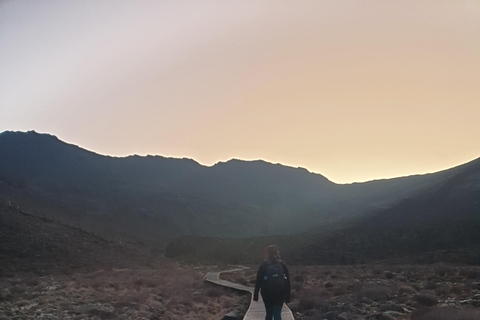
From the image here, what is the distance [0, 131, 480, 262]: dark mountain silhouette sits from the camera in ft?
297

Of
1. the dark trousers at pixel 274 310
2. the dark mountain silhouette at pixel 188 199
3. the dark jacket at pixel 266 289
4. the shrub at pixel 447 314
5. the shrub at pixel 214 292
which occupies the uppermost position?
the dark mountain silhouette at pixel 188 199

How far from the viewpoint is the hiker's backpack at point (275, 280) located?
9719 mm

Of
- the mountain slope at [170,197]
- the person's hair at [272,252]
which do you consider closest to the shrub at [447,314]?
the person's hair at [272,252]

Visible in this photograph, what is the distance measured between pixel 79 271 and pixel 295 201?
494 feet

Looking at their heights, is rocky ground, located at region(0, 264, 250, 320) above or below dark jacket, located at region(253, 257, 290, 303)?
below

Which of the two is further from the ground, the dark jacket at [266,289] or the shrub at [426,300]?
the dark jacket at [266,289]

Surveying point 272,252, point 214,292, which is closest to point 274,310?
point 272,252

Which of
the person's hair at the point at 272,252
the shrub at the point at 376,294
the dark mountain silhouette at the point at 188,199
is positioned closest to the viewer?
the person's hair at the point at 272,252

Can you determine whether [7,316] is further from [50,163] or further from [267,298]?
[50,163]

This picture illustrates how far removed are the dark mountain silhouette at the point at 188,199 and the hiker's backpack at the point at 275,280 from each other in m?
72.3

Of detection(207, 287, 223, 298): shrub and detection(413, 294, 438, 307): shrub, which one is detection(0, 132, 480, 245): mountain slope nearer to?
detection(207, 287, 223, 298): shrub

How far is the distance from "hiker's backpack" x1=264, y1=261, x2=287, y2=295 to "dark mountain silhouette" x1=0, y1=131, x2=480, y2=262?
7226cm

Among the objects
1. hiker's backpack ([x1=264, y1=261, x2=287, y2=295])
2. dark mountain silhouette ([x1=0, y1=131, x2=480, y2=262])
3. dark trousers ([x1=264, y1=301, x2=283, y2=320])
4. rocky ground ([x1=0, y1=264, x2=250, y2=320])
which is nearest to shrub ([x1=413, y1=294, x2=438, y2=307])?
rocky ground ([x1=0, y1=264, x2=250, y2=320])

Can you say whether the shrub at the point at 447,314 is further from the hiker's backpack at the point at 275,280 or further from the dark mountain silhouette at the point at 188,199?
the dark mountain silhouette at the point at 188,199
